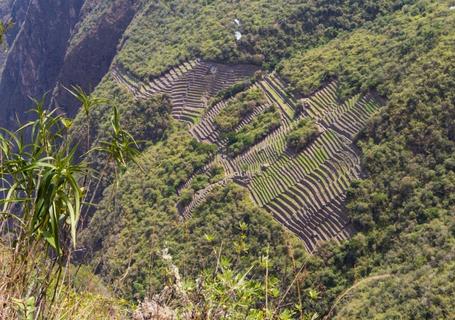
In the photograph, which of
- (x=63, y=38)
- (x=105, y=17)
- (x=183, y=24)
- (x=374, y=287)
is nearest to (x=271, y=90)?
(x=183, y=24)

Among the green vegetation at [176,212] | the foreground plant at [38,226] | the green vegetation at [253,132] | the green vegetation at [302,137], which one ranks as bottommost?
the green vegetation at [176,212]

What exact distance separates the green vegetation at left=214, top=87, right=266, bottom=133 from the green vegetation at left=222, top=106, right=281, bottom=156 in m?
1.07

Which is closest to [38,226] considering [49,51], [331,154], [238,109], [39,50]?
[331,154]

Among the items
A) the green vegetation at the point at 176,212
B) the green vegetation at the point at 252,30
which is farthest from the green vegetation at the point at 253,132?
the green vegetation at the point at 252,30

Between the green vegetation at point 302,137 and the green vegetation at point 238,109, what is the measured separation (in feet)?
19.5

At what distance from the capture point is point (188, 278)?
4117 millimetres

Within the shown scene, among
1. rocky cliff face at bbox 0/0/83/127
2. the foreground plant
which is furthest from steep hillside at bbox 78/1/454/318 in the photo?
rocky cliff face at bbox 0/0/83/127

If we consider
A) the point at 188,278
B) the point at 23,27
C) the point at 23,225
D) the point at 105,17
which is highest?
the point at 23,225

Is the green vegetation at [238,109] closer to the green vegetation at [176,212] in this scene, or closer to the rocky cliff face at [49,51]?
the green vegetation at [176,212]

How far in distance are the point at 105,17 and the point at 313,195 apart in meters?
51.9

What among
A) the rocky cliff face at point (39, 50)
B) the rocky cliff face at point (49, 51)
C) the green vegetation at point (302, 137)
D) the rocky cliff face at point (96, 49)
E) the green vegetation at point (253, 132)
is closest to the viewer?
the green vegetation at point (302, 137)

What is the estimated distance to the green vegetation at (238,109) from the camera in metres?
43.7

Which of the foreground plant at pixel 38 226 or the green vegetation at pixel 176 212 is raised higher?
the foreground plant at pixel 38 226

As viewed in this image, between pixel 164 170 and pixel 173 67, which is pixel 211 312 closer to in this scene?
pixel 164 170
